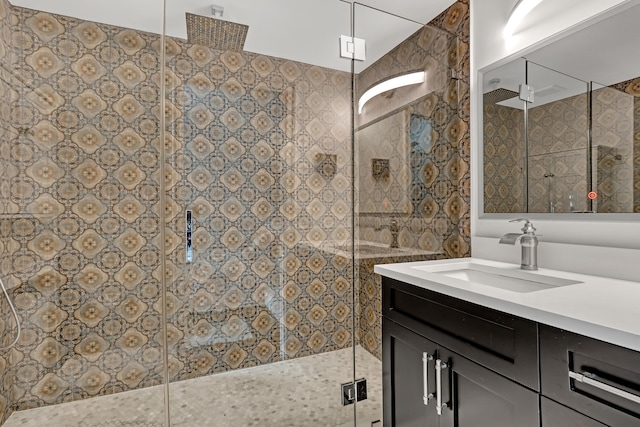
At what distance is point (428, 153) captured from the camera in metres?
2.02

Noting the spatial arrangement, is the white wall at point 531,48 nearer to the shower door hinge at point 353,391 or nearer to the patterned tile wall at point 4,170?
the shower door hinge at point 353,391

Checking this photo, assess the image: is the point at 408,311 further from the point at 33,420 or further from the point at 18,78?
the point at 18,78

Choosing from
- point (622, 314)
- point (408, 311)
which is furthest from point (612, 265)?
point (408, 311)

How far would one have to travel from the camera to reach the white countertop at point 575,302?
2.38 feet

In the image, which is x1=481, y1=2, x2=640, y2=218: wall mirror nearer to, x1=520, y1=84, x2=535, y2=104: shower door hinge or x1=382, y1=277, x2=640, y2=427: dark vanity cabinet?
x1=520, y1=84, x2=535, y2=104: shower door hinge

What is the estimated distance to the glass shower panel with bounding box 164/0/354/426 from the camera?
170 centimetres

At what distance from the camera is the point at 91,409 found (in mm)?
1793

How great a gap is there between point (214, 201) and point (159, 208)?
35 cm

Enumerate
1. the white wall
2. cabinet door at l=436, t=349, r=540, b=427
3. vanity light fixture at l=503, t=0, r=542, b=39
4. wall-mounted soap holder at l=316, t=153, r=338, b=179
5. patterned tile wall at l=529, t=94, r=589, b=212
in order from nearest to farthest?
cabinet door at l=436, t=349, r=540, b=427, the white wall, patterned tile wall at l=529, t=94, r=589, b=212, vanity light fixture at l=503, t=0, r=542, b=39, wall-mounted soap holder at l=316, t=153, r=338, b=179

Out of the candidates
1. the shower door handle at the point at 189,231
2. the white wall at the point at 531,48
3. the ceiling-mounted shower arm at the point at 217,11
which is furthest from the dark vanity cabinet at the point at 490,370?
the ceiling-mounted shower arm at the point at 217,11

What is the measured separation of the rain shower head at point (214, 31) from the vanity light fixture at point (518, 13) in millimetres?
1294

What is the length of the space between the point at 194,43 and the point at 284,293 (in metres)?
1.37

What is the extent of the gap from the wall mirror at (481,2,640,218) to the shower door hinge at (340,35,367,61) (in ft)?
2.20

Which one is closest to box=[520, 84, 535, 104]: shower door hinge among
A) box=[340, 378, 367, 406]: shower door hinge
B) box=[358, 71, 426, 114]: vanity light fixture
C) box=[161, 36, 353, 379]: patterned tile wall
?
box=[358, 71, 426, 114]: vanity light fixture
